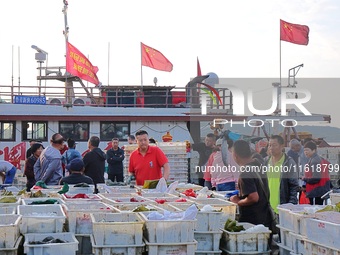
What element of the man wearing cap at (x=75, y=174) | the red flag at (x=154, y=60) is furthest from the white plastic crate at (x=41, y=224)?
the red flag at (x=154, y=60)

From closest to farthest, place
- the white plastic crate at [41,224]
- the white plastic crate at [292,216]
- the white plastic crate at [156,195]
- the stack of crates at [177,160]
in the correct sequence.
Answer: the white plastic crate at [41,224], the white plastic crate at [292,216], the white plastic crate at [156,195], the stack of crates at [177,160]

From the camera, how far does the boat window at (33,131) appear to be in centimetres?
2142

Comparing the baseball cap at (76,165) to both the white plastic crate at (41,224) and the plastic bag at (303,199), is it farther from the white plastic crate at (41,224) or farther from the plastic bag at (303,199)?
the plastic bag at (303,199)

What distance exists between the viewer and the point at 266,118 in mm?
20719

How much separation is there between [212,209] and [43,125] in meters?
15.9

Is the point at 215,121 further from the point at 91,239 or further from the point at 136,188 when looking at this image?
the point at 91,239

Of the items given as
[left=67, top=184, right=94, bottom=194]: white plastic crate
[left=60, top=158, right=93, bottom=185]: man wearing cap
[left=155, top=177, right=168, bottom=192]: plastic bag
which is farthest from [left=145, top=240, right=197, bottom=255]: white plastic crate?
[left=60, top=158, right=93, bottom=185]: man wearing cap

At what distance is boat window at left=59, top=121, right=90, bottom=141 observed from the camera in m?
21.6

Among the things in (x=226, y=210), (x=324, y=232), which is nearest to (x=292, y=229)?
(x=324, y=232)

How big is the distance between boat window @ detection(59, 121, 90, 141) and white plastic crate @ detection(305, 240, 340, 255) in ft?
54.0

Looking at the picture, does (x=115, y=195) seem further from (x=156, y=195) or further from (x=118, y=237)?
(x=118, y=237)

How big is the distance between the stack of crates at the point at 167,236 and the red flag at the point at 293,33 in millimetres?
22091

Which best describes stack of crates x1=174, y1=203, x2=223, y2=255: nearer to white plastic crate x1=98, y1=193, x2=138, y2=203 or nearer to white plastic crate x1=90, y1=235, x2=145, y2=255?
white plastic crate x1=90, y1=235, x2=145, y2=255

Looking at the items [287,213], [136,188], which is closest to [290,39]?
[136,188]
